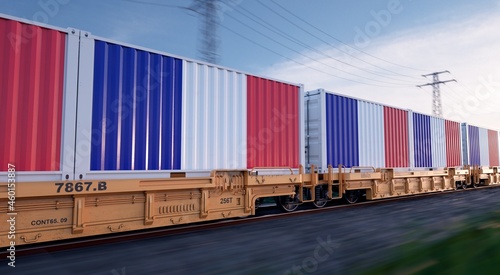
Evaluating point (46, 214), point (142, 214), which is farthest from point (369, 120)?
point (46, 214)

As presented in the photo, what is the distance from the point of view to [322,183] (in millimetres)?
10172

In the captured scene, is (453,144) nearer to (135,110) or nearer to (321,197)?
(321,197)

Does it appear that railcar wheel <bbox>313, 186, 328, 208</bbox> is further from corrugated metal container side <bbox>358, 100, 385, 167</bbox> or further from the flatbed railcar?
corrugated metal container side <bbox>358, 100, 385, 167</bbox>

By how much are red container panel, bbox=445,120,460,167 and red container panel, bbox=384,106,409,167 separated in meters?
4.69

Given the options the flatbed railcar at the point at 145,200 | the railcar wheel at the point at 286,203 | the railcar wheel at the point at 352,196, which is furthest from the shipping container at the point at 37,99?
the railcar wheel at the point at 352,196

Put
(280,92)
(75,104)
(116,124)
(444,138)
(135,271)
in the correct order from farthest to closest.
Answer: (444,138), (280,92), (116,124), (75,104), (135,271)

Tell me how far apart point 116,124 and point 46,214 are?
1.90 meters

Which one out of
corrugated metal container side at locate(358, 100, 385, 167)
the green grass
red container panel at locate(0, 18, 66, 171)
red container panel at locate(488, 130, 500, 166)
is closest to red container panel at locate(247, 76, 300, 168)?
corrugated metal container side at locate(358, 100, 385, 167)

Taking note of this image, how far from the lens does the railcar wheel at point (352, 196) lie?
11.5 meters

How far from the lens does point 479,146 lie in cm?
2064

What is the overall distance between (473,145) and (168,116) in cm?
1971

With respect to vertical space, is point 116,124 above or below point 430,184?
above

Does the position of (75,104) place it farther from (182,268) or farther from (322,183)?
(322,183)

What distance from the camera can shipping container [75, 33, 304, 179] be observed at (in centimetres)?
605
